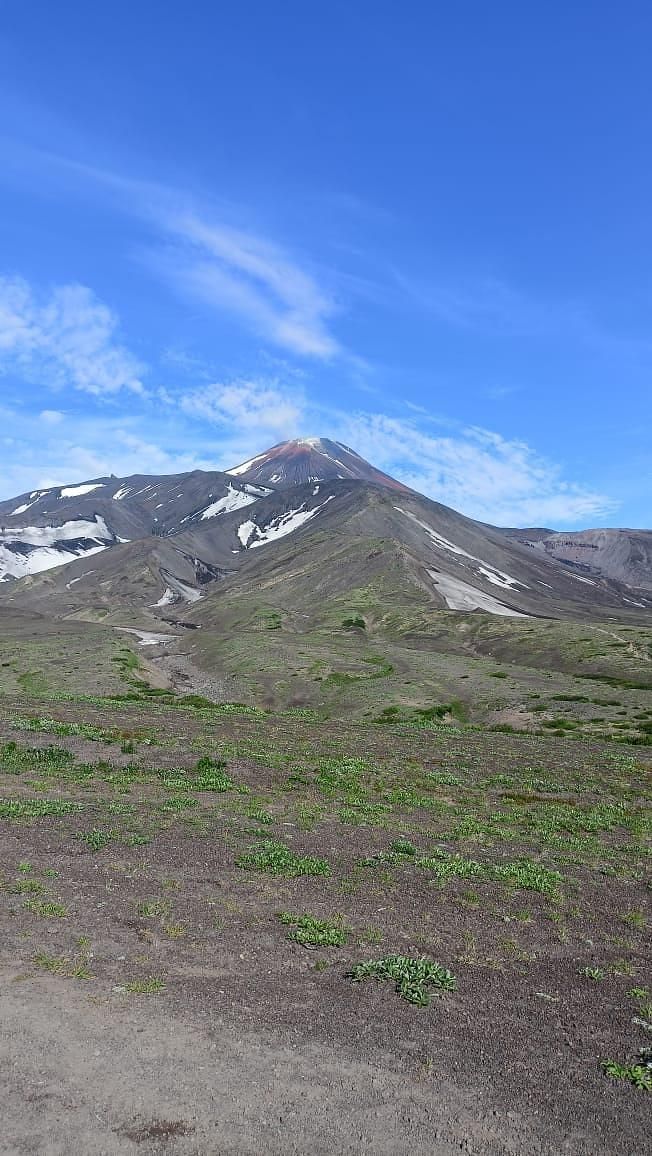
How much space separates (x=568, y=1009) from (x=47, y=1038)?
10313mm

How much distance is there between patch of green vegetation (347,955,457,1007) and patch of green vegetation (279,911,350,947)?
1.28 meters

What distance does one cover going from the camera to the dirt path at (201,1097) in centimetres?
1027

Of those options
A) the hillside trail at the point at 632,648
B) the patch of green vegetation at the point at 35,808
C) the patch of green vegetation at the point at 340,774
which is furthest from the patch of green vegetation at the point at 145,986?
A: the hillside trail at the point at 632,648

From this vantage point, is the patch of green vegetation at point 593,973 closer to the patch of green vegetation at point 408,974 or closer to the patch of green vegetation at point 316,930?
the patch of green vegetation at point 408,974

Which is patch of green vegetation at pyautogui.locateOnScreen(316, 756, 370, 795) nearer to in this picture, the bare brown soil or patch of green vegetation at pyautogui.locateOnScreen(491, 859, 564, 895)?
the bare brown soil

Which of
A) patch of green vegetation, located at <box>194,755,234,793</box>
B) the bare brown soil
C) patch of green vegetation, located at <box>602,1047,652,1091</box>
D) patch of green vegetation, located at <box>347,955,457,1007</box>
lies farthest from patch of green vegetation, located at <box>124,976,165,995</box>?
patch of green vegetation, located at <box>194,755,234,793</box>

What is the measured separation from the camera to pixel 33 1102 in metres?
10.7

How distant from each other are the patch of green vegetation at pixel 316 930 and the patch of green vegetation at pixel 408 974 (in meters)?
1.28

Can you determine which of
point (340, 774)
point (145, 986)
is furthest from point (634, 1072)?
point (340, 774)

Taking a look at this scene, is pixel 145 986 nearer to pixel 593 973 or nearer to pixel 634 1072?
pixel 634 1072

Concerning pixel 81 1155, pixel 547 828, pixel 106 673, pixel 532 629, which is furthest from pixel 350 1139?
pixel 532 629

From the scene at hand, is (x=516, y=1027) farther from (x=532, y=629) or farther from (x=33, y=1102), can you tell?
(x=532, y=629)

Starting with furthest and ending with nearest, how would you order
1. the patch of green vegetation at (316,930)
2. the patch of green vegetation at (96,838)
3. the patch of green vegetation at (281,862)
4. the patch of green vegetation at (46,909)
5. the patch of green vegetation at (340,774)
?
1. the patch of green vegetation at (340,774)
2. the patch of green vegetation at (96,838)
3. the patch of green vegetation at (281,862)
4. the patch of green vegetation at (46,909)
5. the patch of green vegetation at (316,930)

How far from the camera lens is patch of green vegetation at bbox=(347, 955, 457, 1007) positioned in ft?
49.2
